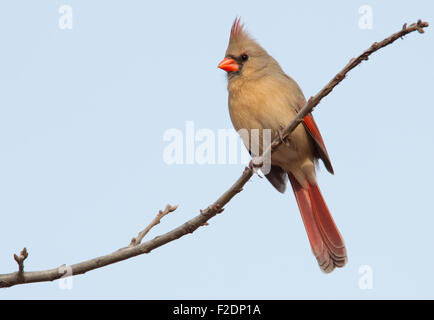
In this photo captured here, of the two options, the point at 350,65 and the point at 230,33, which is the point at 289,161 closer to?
the point at 230,33

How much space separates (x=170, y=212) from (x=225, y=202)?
0.33m

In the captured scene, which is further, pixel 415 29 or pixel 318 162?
pixel 318 162

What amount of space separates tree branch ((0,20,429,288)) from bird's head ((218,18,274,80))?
56.7 inches

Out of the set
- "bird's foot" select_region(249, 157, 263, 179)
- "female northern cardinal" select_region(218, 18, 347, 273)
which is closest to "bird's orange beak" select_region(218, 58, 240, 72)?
"female northern cardinal" select_region(218, 18, 347, 273)

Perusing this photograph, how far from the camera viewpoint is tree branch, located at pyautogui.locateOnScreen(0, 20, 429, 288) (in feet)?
7.03

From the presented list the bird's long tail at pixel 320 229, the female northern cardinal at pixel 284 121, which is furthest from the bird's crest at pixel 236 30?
the bird's long tail at pixel 320 229

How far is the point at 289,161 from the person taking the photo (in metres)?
4.04

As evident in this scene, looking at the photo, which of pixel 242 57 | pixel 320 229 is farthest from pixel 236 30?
pixel 320 229

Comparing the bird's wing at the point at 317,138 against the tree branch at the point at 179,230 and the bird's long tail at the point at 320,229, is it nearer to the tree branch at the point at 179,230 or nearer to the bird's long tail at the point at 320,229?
the bird's long tail at the point at 320,229

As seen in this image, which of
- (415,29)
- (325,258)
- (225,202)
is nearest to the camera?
(415,29)

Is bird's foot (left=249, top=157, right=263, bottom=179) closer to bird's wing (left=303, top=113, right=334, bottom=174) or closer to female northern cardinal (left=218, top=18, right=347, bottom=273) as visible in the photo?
female northern cardinal (left=218, top=18, right=347, bottom=273)

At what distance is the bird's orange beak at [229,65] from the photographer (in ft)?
12.9

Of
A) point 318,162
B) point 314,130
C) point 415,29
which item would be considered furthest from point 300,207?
point 415,29

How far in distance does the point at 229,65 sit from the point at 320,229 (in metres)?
1.31
